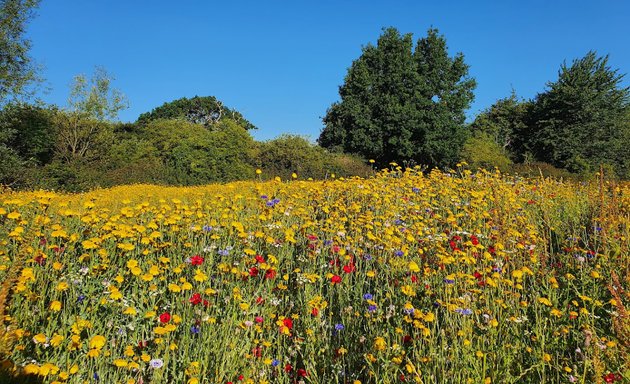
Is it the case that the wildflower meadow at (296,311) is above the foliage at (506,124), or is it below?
below

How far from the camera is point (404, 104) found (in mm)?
26234

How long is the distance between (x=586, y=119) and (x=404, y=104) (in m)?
12.6

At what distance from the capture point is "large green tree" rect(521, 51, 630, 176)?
26422mm

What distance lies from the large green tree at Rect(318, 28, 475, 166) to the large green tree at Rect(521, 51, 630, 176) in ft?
20.3

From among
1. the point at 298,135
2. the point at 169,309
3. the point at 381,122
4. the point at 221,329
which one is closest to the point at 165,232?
the point at 169,309

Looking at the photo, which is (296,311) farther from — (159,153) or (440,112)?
(440,112)

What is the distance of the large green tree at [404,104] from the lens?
25.7m

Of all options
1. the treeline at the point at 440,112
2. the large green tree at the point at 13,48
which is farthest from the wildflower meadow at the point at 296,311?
the treeline at the point at 440,112

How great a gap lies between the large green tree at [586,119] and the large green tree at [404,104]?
20.3 ft

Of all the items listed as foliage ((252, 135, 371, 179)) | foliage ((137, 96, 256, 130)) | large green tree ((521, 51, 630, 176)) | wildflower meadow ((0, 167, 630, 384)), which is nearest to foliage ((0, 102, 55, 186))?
foliage ((252, 135, 371, 179))

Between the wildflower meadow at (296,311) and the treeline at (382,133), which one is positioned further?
the treeline at (382,133)

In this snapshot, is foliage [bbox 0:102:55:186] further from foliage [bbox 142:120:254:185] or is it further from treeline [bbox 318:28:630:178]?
treeline [bbox 318:28:630:178]

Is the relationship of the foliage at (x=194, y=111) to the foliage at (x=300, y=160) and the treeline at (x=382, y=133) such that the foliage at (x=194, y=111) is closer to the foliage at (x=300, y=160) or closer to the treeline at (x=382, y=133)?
the treeline at (x=382, y=133)

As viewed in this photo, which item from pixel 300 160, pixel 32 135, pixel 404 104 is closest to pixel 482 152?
pixel 404 104
